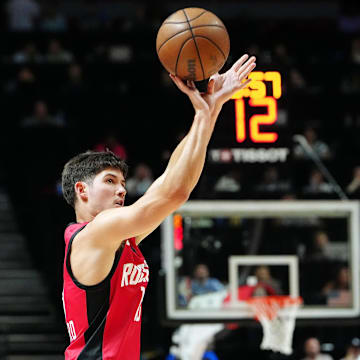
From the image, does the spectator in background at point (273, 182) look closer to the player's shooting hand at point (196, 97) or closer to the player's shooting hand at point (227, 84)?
the player's shooting hand at point (227, 84)

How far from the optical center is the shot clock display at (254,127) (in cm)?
702

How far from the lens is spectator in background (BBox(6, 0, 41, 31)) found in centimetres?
1328

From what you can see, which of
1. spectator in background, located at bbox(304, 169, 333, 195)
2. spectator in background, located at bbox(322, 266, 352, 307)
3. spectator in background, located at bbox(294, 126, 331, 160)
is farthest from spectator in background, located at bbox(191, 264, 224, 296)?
spectator in background, located at bbox(294, 126, 331, 160)

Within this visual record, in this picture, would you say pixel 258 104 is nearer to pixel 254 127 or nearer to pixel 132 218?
pixel 254 127

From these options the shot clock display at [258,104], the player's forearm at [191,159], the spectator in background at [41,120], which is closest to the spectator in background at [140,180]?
the spectator in background at [41,120]

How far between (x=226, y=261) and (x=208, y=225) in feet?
1.31

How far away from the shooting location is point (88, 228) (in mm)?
3051

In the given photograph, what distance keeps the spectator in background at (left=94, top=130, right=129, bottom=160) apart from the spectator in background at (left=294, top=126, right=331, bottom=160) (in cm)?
246

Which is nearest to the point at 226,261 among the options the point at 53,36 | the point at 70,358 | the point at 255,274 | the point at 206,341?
the point at 255,274

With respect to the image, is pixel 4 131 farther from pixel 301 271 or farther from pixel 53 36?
pixel 301 271

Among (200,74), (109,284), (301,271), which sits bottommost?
(301,271)

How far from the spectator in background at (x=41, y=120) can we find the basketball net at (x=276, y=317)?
4775 millimetres

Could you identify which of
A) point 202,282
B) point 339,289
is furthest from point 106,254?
point 339,289

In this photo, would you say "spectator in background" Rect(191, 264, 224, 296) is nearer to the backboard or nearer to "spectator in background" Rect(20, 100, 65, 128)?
the backboard
